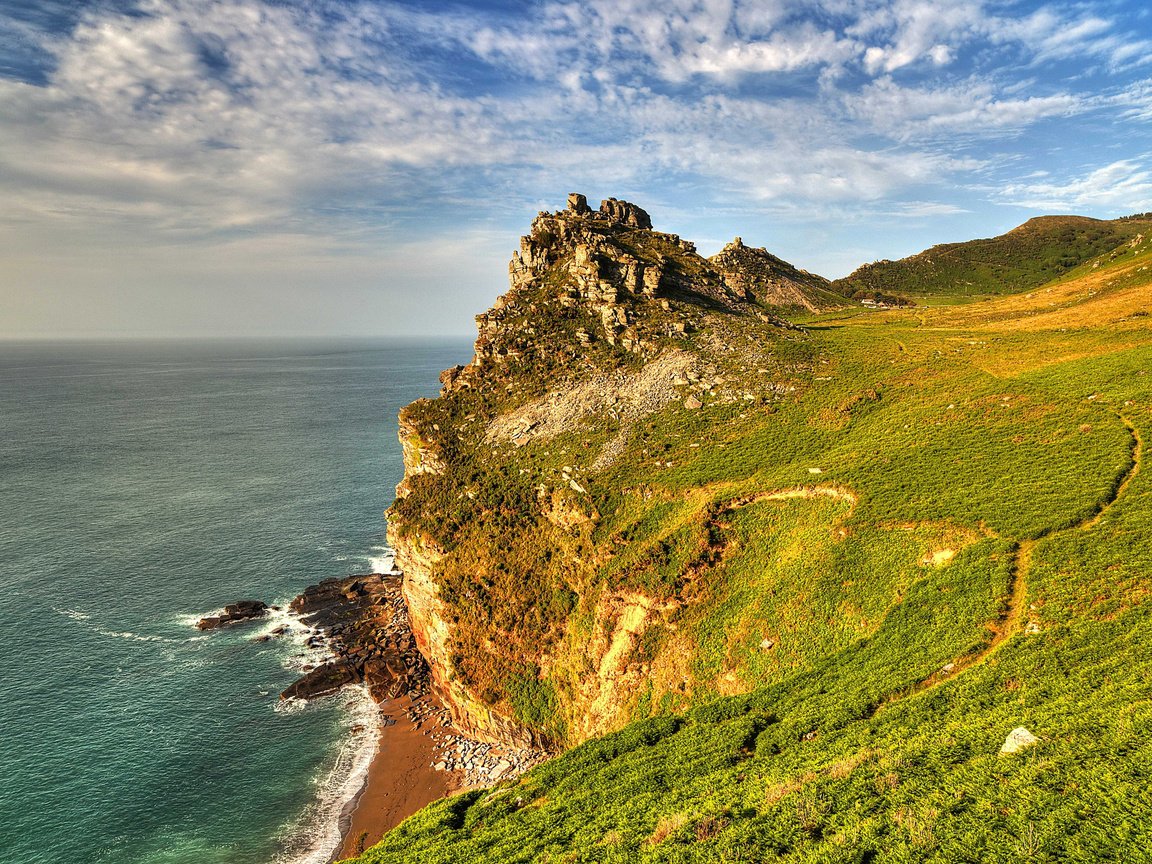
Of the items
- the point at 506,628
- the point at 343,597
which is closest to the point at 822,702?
the point at 506,628

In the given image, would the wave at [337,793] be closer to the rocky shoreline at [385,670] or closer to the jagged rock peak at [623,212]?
the rocky shoreline at [385,670]

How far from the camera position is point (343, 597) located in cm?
7150

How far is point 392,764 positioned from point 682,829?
125 feet

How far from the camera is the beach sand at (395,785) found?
40969 millimetres

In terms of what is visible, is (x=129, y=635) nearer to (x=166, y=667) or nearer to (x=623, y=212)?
(x=166, y=667)

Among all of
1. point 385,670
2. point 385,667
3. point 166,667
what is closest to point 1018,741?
point 385,670

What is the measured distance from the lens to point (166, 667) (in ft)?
188

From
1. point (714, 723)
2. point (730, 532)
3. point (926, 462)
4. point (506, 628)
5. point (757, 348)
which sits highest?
point (757, 348)

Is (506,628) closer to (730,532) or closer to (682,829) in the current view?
(730,532)

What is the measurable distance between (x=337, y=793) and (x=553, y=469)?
34003mm

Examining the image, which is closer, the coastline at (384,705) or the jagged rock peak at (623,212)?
the coastline at (384,705)

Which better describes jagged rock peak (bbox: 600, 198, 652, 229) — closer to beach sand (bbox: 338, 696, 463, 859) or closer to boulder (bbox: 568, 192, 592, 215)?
boulder (bbox: 568, 192, 592, 215)

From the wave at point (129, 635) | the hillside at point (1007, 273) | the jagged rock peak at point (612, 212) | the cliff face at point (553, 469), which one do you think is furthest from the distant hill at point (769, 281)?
the wave at point (129, 635)

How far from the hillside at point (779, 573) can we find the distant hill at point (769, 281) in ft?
129
